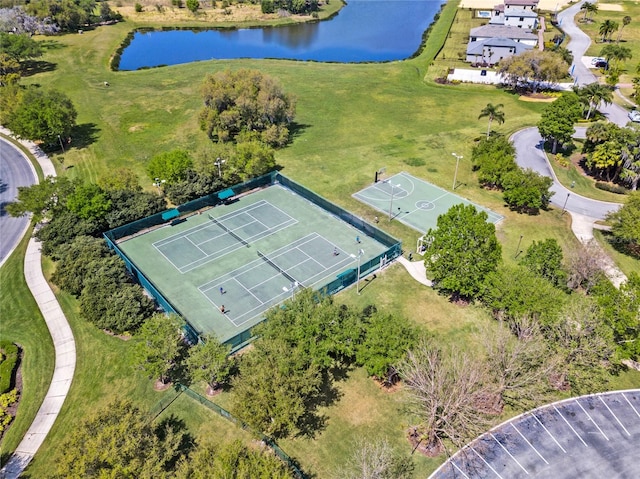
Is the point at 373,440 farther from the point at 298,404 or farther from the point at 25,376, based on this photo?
the point at 25,376

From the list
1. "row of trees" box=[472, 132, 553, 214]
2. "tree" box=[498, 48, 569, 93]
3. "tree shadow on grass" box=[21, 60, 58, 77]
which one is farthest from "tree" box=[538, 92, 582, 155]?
"tree shadow on grass" box=[21, 60, 58, 77]

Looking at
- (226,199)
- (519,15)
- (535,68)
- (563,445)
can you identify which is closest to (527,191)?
(563,445)

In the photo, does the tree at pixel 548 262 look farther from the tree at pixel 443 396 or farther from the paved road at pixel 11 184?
the paved road at pixel 11 184

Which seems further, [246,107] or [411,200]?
[246,107]

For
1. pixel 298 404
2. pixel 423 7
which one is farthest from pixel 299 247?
pixel 423 7

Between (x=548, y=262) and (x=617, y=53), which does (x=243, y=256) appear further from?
(x=617, y=53)

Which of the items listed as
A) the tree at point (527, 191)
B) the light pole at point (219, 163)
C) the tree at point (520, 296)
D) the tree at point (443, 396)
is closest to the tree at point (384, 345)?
the tree at point (443, 396)
